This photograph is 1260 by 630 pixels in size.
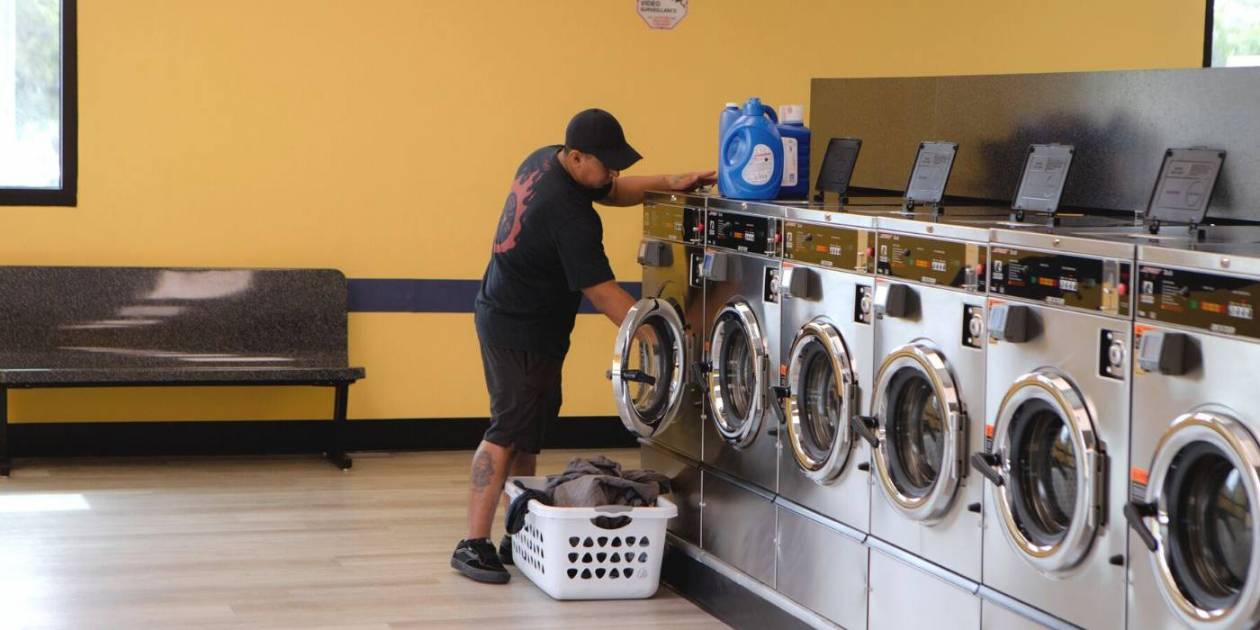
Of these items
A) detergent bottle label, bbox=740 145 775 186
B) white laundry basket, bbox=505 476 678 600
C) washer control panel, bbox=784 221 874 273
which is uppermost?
detergent bottle label, bbox=740 145 775 186

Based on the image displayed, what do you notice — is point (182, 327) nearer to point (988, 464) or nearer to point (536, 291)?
point (536, 291)

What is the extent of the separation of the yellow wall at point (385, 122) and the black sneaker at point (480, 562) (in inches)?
87.2

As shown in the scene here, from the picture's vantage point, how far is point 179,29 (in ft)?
22.8

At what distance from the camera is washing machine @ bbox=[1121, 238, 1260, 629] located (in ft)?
8.98

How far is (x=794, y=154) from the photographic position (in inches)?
191

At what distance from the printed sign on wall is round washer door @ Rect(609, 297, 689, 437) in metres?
2.57

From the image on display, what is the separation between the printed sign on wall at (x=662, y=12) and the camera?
742 centimetres

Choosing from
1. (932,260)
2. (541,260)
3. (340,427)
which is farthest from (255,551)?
(932,260)

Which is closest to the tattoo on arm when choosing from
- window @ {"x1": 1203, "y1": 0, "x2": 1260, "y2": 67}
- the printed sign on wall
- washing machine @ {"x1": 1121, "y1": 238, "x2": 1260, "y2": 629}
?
washing machine @ {"x1": 1121, "y1": 238, "x2": 1260, "y2": 629}

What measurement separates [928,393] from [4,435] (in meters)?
4.27

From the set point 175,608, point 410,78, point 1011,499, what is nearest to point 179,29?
point 410,78

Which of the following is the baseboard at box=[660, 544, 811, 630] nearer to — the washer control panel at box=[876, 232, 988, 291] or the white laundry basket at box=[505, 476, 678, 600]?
the white laundry basket at box=[505, 476, 678, 600]

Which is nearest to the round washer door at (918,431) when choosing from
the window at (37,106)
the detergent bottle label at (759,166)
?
the detergent bottle label at (759,166)

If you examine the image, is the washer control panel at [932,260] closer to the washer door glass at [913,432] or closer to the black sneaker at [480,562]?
the washer door glass at [913,432]
